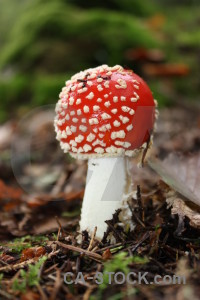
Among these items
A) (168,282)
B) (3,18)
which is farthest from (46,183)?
(3,18)

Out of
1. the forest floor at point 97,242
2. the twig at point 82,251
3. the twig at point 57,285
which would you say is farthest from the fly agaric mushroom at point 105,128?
the twig at point 57,285

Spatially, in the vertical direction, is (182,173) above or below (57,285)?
above

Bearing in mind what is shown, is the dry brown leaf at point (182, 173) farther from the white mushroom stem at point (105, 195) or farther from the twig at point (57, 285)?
the twig at point (57, 285)

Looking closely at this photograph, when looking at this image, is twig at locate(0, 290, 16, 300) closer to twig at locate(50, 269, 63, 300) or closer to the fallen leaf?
twig at locate(50, 269, 63, 300)

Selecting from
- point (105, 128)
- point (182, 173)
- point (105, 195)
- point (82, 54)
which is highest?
point (82, 54)

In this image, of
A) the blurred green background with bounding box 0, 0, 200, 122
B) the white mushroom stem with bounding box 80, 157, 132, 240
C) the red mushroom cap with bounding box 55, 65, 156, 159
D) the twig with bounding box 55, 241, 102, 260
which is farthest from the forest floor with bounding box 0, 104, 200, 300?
the blurred green background with bounding box 0, 0, 200, 122

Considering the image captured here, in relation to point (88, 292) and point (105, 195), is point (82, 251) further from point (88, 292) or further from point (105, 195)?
point (105, 195)

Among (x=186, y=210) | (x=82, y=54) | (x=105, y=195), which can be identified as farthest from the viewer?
(x=82, y=54)

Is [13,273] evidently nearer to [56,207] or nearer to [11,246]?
[11,246]

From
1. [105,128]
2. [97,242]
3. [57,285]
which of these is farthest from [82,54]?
[57,285]
